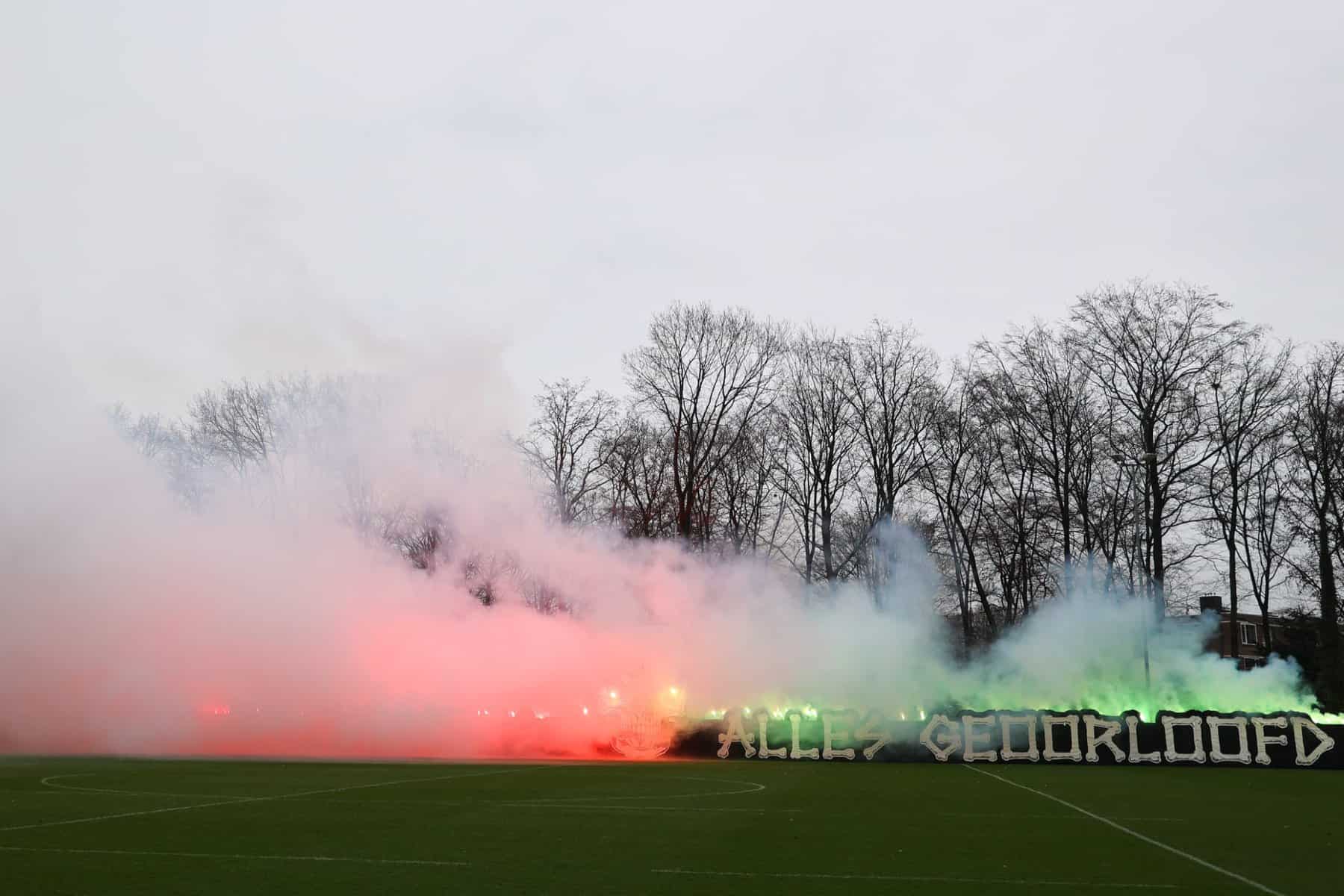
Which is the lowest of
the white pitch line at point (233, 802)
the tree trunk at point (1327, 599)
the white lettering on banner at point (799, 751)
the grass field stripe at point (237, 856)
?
the grass field stripe at point (237, 856)

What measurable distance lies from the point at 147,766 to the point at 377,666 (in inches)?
409

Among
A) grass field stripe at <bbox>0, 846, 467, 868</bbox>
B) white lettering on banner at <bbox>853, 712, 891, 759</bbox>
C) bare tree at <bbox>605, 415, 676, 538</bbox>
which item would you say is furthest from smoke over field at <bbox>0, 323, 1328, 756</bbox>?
grass field stripe at <bbox>0, 846, 467, 868</bbox>

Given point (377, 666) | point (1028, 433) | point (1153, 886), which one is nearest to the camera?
point (1153, 886)

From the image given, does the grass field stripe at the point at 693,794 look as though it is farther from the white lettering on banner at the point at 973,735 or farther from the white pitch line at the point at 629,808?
the white lettering on banner at the point at 973,735

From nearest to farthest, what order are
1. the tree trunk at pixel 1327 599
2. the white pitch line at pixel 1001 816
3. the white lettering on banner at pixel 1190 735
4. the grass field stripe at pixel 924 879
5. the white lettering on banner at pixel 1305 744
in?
1. the grass field stripe at pixel 924 879
2. the white pitch line at pixel 1001 816
3. the white lettering on banner at pixel 1305 744
4. the white lettering on banner at pixel 1190 735
5. the tree trunk at pixel 1327 599

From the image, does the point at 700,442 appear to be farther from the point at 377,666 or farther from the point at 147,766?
the point at 147,766

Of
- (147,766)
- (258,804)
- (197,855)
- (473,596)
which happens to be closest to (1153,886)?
(197,855)

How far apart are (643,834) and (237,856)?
4480 mm

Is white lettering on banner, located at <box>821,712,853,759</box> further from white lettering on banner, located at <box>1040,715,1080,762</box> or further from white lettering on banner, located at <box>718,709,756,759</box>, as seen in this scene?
white lettering on banner, located at <box>1040,715,1080,762</box>

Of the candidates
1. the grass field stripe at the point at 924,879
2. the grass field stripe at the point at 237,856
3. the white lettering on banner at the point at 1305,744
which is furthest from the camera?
the white lettering on banner at the point at 1305,744

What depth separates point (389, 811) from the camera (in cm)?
1484

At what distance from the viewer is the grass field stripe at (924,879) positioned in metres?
10.0

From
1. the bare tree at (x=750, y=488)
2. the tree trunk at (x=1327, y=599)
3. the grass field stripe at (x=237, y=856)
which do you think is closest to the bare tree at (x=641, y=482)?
the bare tree at (x=750, y=488)

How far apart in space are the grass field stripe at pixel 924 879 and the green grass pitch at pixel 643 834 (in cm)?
4
